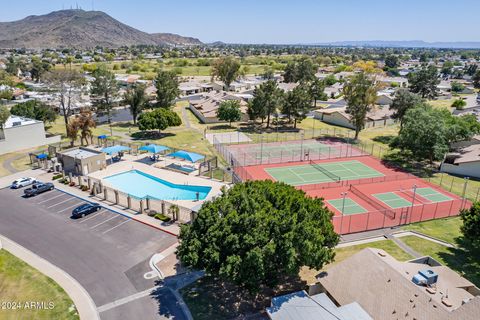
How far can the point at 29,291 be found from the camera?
23.8 meters

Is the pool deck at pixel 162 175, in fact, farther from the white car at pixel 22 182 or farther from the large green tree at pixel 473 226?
the large green tree at pixel 473 226

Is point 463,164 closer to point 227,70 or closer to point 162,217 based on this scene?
point 162,217

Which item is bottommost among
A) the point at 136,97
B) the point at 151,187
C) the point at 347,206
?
the point at 151,187

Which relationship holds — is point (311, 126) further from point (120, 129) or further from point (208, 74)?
point (208, 74)

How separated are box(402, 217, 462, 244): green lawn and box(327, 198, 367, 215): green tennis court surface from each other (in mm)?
4977

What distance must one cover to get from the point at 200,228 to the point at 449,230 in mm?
25426

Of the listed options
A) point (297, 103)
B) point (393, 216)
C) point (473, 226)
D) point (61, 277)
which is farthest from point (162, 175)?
point (297, 103)

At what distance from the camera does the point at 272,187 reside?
83.3 feet

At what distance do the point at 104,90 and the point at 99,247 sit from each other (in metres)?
48.8

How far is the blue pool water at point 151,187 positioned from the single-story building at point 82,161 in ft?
11.1

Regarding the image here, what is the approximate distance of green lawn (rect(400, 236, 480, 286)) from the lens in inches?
1063

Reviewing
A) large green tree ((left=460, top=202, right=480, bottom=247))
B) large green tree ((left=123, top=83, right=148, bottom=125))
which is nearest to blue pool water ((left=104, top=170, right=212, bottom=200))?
large green tree ((left=460, top=202, right=480, bottom=247))

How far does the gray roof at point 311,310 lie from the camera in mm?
18750

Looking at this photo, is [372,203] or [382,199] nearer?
[372,203]
